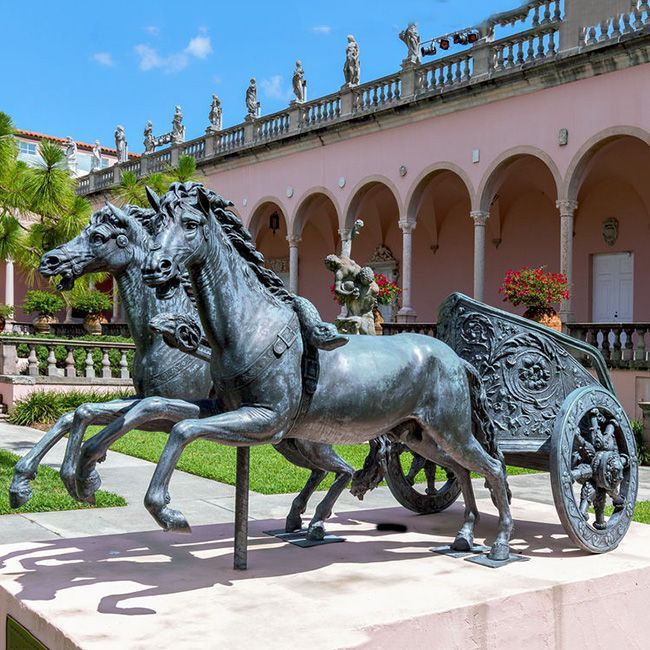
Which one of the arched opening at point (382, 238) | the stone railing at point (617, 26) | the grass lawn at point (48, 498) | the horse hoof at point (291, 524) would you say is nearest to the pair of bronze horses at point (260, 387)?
the horse hoof at point (291, 524)

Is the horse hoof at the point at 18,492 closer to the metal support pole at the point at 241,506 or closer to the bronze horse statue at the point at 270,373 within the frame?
the bronze horse statue at the point at 270,373

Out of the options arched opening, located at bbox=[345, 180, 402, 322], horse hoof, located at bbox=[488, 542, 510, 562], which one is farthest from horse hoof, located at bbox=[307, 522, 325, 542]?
arched opening, located at bbox=[345, 180, 402, 322]

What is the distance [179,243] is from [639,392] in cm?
1278

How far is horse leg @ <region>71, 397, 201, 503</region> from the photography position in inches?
139

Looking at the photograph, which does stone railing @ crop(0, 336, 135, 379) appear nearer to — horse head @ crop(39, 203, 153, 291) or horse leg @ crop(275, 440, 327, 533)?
horse head @ crop(39, 203, 153, 291)

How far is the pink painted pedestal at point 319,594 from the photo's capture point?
10.7ft

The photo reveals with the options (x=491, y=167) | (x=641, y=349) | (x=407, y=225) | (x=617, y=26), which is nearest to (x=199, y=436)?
(x=641, y=349)

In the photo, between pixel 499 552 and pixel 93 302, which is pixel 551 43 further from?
pixel 93 302

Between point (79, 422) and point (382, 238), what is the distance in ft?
71.2

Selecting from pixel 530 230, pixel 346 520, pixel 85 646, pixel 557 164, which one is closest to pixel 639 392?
pixel 557 164

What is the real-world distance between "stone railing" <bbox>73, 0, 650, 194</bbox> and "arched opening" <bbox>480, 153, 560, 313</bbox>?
2.50 m

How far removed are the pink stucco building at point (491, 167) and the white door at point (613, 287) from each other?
0.03 metres

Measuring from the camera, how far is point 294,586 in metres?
3.86

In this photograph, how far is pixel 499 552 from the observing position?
4.46 metres
